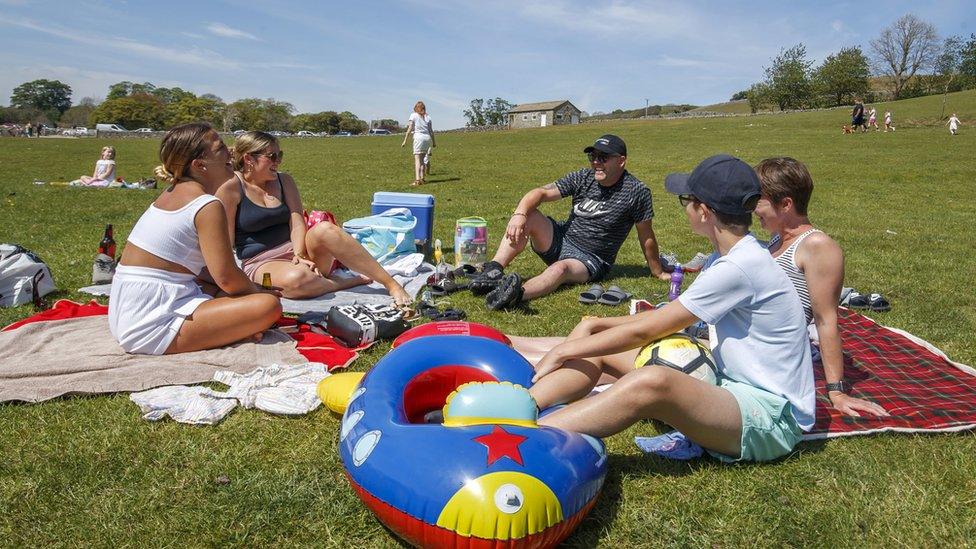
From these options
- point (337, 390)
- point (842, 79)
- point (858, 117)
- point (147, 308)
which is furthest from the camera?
point (842, 79)

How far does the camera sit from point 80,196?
13.0m

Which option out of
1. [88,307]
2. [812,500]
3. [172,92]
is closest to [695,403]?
[812,500]

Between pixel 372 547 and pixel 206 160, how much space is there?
295cm

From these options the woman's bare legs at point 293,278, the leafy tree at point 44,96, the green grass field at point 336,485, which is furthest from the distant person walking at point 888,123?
the leafy tree at point 44,96

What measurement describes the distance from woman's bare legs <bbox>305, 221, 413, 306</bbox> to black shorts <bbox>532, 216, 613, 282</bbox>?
173 centimetres

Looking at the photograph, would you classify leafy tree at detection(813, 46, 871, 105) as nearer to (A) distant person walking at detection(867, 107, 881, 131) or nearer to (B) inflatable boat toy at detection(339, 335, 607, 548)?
(A) distant person walking at detection(867, 107, 881, 131)

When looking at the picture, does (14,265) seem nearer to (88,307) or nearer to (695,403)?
(88,307)

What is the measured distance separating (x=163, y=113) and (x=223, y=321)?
11590 cm

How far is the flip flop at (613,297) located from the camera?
5.91 m

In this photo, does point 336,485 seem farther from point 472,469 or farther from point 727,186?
point 727,186

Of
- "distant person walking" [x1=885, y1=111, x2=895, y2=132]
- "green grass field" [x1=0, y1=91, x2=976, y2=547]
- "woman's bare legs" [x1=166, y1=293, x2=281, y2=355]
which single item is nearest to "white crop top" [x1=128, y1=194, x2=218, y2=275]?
"woman's bare legs" [x1=166, y1=293, x2=281, y2=355]

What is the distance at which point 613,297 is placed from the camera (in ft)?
19.5

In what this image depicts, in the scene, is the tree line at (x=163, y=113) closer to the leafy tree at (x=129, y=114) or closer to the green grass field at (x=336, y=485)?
the leafy tree at (x=129, y=114)

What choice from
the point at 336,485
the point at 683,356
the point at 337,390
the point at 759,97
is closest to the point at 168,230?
the point at 337,390
